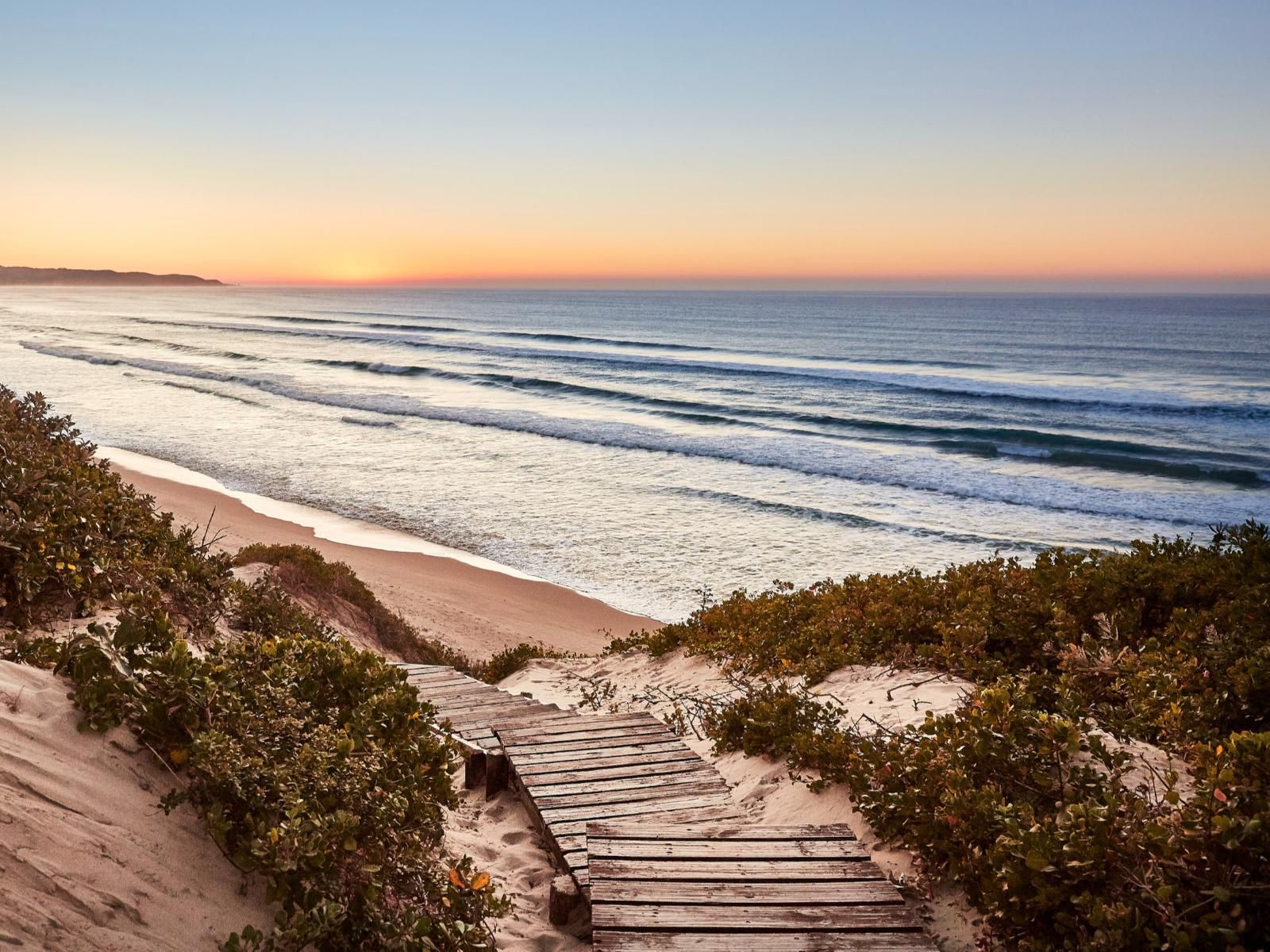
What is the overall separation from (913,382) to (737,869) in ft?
152

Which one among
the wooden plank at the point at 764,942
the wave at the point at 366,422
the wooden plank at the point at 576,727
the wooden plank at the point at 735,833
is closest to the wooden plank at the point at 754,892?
the wooden plank at the point at 764,942

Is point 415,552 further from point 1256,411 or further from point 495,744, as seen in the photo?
point 1256,411

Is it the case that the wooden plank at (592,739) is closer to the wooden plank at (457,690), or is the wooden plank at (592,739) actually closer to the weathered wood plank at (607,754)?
the weathered wood plank at (607,754)

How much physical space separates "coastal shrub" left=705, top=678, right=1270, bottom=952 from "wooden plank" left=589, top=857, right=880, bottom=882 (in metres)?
0.48

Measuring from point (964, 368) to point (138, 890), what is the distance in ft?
189

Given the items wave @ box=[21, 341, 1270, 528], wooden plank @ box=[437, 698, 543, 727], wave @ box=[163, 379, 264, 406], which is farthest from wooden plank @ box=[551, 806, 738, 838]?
wave @ box=[163, 379, 264, 406]

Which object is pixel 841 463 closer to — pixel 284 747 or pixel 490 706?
pixel 490 706

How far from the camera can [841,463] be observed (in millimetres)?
27812

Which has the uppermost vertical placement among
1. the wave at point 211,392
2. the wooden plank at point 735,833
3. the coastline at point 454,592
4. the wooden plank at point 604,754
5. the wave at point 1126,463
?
the wave at point 211,392

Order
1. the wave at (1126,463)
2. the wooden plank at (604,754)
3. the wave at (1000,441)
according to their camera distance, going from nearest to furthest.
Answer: the wooden plank at (604,754) < the wave at (1126,463) < the wave at (1000,441)

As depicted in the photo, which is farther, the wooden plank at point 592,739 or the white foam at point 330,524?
the white foam at point 330,524

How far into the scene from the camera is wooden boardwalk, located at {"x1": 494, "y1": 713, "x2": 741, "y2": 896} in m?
5.16

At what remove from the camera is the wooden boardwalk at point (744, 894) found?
368 cm

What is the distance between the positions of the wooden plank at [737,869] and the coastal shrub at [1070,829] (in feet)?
1.57
